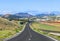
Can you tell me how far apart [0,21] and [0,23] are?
3307 millimetres

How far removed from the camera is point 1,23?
365 feet

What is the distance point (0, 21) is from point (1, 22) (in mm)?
1097

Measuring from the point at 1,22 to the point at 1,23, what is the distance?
1.74m

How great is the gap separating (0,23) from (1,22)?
2.35m

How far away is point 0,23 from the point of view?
110625 millimetres

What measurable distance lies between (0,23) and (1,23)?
2.34 feet

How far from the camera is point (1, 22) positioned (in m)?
113

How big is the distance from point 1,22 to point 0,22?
0.67 metres

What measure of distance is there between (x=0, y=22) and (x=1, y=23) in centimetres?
131

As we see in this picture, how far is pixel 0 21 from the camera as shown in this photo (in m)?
114
